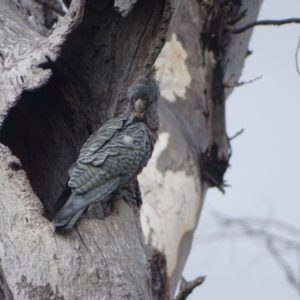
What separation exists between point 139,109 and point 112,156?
20.5 inches

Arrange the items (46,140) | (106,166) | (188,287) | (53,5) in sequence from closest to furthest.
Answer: (106,166)
(46,140)
(188,287)
(53,5)

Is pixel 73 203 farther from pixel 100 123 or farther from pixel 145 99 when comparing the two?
pixel 145 99

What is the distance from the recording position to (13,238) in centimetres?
385

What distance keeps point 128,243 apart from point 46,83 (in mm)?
1043

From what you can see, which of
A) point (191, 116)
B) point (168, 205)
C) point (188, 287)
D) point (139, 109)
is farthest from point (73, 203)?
point (191, 116)

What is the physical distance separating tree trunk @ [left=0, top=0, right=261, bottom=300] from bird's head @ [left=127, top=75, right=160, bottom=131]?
65mm

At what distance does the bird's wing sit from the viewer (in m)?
4.20

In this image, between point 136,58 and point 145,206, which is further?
point 145,206

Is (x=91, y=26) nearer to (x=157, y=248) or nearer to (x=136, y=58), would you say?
(x=136, y=58)

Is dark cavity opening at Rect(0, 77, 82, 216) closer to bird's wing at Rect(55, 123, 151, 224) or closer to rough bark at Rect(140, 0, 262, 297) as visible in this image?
bird's wing at Rect(55, 123, 151, 224)

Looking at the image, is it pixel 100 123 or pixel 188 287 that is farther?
pixel 188 287

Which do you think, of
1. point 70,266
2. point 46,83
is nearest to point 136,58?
point 46,83

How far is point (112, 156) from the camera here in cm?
456

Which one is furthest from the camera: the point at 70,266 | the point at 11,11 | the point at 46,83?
the point at 11,11
